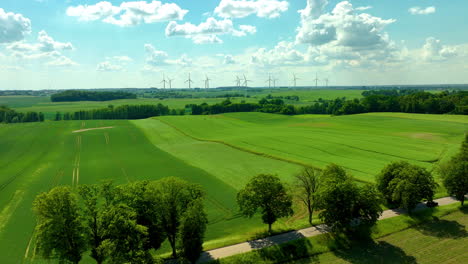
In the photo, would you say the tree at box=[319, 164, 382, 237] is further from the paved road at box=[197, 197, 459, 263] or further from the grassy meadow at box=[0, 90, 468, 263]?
the grassy meadow at box=[0, 90, 468, 263]

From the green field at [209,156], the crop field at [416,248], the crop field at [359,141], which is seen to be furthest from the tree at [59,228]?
the crop field at [359,141]

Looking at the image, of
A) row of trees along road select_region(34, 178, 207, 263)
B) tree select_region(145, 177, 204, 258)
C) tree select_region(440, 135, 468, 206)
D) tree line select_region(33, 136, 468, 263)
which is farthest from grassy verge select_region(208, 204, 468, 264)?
tree select_region(145, 177, 204, 258)

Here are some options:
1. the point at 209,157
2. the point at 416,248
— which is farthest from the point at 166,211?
the point at 209,157

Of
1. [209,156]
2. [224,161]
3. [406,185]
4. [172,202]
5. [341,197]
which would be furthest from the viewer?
[209,156]

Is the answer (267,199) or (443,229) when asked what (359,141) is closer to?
(443,229)

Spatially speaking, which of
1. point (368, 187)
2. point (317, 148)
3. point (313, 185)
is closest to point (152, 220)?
point (313, 185)

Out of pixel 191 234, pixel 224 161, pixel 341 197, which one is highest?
pixel 341 197
